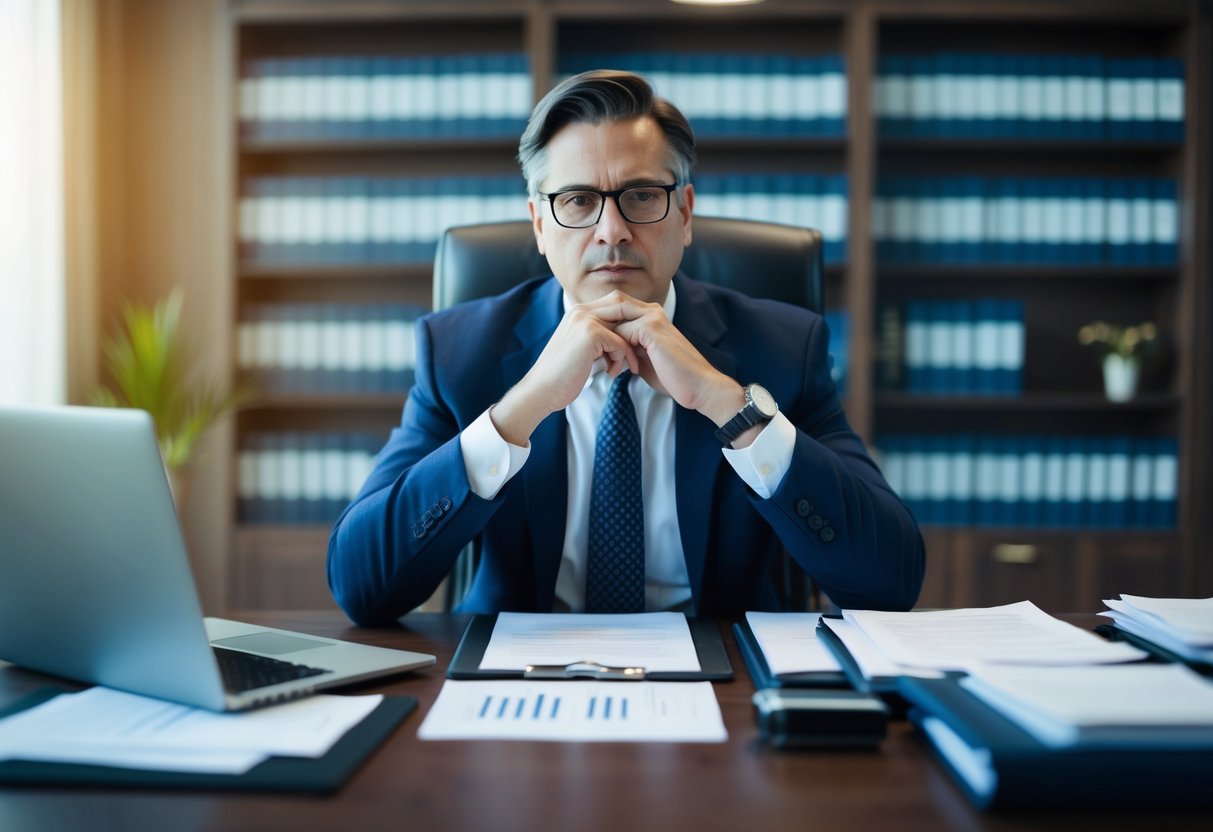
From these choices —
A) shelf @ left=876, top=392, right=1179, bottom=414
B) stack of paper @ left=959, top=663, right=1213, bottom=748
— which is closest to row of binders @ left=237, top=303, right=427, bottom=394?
shelf @ left=876, top=392, right=1179, bottom=414

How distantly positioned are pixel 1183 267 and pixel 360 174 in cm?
273

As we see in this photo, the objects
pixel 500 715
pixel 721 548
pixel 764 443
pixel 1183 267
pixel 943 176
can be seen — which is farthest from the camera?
pixel 943 176

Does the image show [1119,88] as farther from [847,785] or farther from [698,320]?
[847,785]

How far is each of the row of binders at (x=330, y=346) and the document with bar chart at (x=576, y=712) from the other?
8.50 ft

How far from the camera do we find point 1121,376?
346 cm

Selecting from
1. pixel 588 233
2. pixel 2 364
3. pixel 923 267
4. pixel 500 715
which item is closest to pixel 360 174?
pixel 2 364

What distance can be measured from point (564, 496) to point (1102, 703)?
920 millimetres

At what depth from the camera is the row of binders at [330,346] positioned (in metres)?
3.48

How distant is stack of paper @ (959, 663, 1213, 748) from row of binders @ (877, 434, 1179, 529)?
264 cm

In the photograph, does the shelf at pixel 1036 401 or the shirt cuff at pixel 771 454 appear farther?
the shelf at pixel 1036 401

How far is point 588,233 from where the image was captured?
1.59 metres

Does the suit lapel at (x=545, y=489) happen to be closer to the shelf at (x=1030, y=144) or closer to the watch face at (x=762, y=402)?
the watch face at (x=762, y=402)

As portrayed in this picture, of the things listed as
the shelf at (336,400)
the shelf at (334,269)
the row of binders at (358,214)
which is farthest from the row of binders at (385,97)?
the shelf at (336,400)

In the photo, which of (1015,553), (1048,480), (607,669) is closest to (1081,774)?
(607,669)
